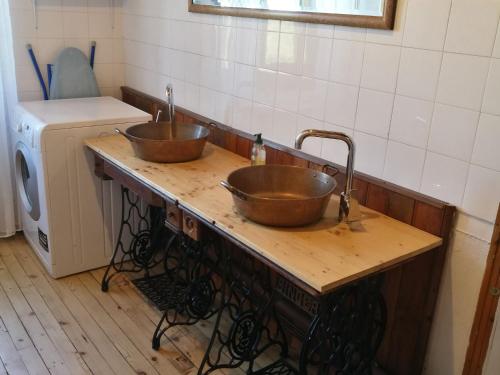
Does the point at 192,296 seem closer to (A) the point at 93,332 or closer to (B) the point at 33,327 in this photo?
(A) the point at 93,332

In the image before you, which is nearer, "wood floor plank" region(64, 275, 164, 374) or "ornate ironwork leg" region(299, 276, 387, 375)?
"ornate ironwork leg" region(299, 276, 387, 375)

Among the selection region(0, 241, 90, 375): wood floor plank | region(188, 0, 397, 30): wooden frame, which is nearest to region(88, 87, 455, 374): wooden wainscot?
region(188, 0, 397, 30): wooden frame

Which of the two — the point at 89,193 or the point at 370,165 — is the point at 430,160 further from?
the point at 89,193

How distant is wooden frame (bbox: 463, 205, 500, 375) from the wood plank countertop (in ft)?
0.56

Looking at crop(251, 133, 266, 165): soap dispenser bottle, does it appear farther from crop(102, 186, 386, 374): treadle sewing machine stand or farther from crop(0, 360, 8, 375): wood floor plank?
crop(0, 360, 8, 375): wood floor plank

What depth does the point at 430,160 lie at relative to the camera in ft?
5.60

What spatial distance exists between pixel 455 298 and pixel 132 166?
139cm

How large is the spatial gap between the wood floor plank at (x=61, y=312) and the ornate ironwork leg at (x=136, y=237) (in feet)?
1.02

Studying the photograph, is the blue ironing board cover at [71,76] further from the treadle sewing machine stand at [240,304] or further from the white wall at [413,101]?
the white wall at [413,101]

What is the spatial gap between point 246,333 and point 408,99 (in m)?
1.20

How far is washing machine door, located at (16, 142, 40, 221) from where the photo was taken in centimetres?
275

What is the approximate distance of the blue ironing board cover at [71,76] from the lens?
3131 mm

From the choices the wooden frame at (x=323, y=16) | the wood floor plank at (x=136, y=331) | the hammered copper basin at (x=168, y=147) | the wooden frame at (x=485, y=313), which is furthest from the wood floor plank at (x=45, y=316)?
the wooden frame at (x=323, y=16)

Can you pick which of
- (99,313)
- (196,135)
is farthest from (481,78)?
(99,313)
